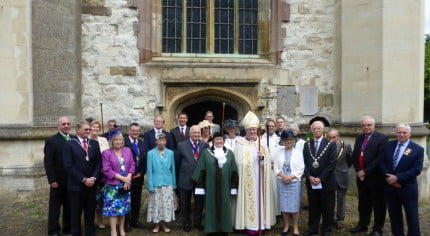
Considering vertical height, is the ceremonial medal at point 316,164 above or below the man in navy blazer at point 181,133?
below

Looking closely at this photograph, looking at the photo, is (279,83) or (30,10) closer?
(30,10)

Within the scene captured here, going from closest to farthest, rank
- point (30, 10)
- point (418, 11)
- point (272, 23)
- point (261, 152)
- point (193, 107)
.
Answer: point (261, 152), point (30, 10), point (418, 11), point (272, 23), point (193, 107)

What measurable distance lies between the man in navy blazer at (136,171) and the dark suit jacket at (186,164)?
0.56m

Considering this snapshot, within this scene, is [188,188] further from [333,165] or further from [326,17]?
[326,17]

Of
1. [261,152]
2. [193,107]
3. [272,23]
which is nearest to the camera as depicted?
[261,152]

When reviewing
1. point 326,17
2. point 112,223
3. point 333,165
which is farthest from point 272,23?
point 112,223

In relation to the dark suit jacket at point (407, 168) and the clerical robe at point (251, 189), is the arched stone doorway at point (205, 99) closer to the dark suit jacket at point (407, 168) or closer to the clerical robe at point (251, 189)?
the clerical robe at point (251, 189)

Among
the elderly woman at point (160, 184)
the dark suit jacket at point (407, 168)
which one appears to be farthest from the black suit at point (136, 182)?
the dark suit jacket at point (407, 168)

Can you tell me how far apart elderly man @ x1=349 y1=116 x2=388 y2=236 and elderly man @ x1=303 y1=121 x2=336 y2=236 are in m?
0.59

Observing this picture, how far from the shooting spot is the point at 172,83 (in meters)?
9.77

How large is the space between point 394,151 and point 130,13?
6515 mm

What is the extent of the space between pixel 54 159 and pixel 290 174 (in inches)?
131

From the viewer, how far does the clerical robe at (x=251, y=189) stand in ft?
20.0

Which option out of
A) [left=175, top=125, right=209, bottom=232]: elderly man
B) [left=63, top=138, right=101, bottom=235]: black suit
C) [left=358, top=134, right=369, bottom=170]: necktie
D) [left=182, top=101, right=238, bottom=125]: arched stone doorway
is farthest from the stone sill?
[left=63, top=138, right=101, bottom=235]: black suit
